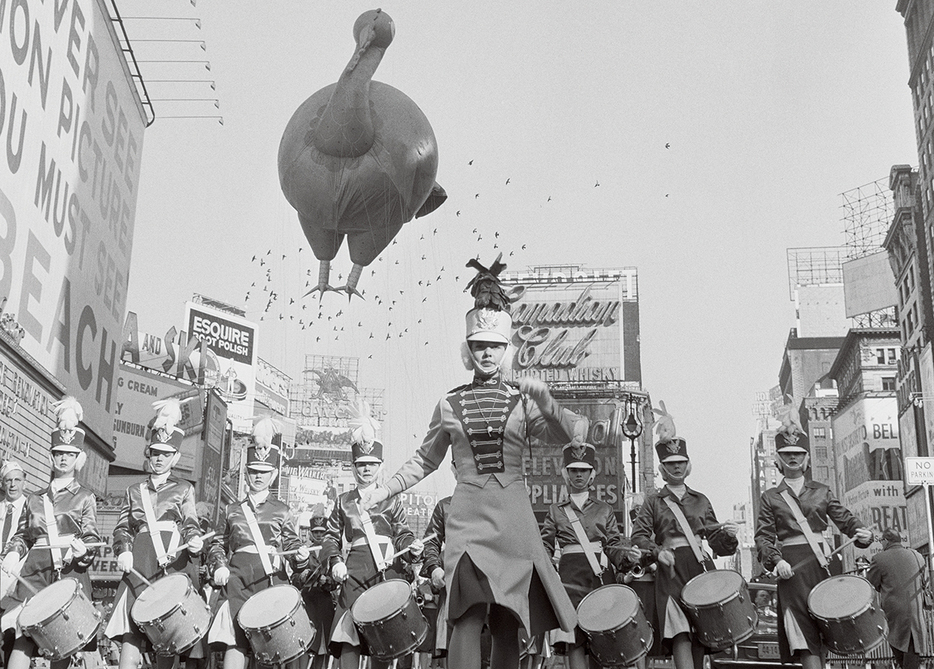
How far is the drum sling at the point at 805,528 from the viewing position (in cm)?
884

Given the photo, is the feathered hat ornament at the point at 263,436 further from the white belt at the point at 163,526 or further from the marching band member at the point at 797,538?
the marching band member at the point at 797,538

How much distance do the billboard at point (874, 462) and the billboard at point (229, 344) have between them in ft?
136

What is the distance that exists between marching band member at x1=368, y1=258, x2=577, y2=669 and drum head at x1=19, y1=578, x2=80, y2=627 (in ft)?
12.6

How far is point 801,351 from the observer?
343ft

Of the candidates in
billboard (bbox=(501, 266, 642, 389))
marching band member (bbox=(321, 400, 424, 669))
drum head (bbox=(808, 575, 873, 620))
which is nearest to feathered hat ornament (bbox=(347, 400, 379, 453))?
marching band member (bbox=(321, 400, 424, 669))

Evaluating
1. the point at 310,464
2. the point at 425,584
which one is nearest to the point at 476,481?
the point at 425,584

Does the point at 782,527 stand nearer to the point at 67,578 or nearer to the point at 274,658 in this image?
the point at 274,658

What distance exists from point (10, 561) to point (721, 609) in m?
6.13

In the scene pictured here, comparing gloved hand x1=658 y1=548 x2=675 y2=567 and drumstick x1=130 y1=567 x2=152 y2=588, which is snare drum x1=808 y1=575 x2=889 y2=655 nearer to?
gloved hand x1=658 y1=548 x2=675 y2=567

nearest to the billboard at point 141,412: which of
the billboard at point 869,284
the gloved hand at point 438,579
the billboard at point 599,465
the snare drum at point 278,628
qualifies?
the billboard at point 599,465

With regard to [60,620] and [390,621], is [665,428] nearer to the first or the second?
[390,621]

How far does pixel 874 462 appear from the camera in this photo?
69.5 m

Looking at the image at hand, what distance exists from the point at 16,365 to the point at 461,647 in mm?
16554

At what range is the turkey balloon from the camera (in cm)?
1983
